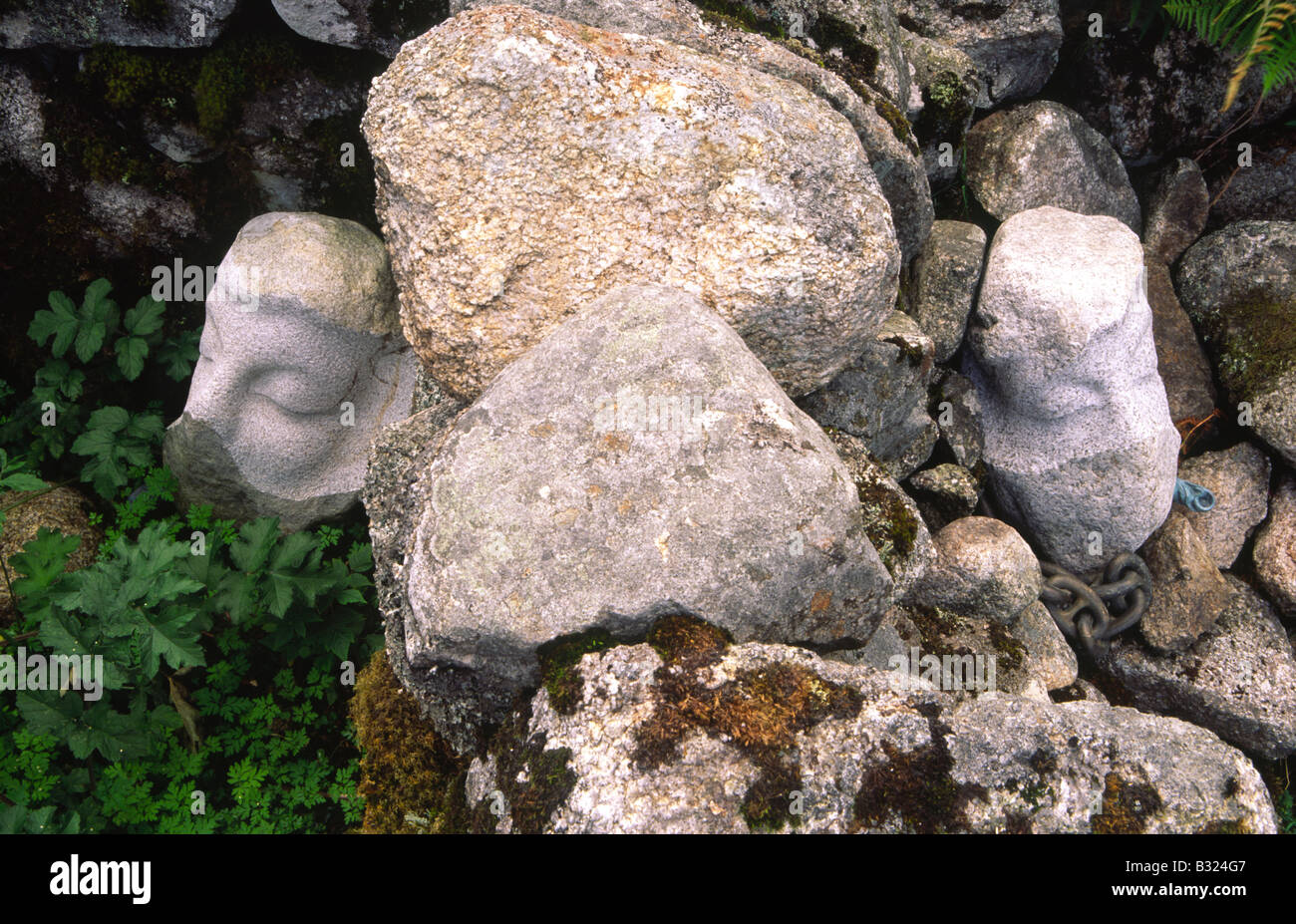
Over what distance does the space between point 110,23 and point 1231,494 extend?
6508 millimetres

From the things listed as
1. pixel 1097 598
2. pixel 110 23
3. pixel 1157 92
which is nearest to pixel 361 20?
pixel 110 23

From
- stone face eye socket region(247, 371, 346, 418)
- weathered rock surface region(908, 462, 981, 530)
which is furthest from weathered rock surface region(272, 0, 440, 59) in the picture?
weathered rock surface region(908, 462, 981, 530)

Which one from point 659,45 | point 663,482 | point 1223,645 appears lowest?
point 1223,645

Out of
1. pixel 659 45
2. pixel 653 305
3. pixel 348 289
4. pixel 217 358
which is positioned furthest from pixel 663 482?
pixel 217 358

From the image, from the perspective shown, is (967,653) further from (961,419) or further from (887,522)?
(961,419)

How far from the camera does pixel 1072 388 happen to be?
14.4 feet

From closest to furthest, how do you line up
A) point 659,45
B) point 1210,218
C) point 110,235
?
point 659,45 → point 110,235 → point 1210,218

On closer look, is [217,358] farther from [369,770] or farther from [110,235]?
[369,770]

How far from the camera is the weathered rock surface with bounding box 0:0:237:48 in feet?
13.1

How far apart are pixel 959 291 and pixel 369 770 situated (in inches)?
147

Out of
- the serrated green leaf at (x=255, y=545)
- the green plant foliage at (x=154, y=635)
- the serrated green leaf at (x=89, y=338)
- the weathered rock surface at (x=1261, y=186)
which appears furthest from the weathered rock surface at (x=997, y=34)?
the serrated green leaf at (x=89, y=338)

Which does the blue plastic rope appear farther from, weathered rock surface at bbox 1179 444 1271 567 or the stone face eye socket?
the stone face eye socket

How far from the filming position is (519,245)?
136 inches

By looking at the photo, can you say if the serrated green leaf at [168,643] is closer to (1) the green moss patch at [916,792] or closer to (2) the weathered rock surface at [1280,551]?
(1) the green moss patch at [916,792]
